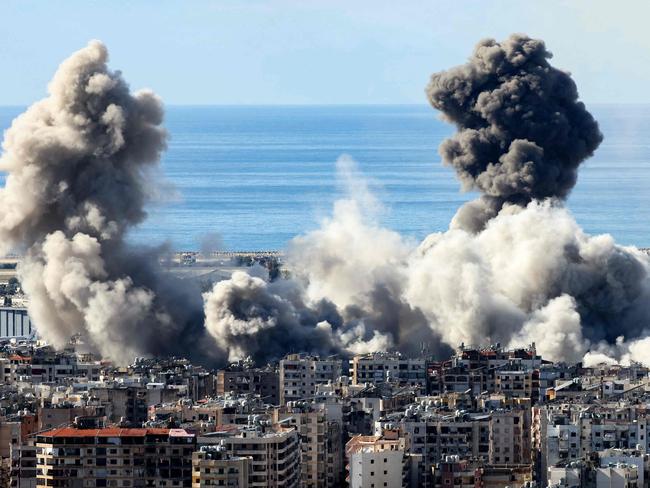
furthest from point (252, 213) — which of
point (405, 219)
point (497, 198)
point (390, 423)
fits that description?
point (390, 423)

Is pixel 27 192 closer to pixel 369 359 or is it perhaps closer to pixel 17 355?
pixel 17 355

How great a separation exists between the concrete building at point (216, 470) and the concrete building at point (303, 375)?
22534 millimetres

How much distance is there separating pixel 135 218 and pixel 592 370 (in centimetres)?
1542

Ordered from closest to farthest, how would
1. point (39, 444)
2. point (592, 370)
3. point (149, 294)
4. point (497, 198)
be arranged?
point (39, 444) → point (592, 370) → point (149, 294) → point (497, 198)

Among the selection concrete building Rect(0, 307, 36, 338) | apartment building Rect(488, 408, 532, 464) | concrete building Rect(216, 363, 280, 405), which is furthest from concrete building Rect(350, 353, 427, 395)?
concrete building Rect(0, 307, 36, 338)

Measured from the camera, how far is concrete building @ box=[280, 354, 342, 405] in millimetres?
76750

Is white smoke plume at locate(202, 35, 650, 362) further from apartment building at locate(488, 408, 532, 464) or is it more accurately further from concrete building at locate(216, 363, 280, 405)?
apartment building at locate(488, 408, 532, 464)

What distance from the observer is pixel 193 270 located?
108 meters

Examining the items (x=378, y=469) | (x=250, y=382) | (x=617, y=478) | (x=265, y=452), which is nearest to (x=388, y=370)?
(x=250, y=382)

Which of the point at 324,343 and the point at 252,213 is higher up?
the point at 252,213

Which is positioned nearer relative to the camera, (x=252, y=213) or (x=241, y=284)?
(x=241, y=284)

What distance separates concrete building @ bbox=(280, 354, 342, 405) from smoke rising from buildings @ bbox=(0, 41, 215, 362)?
5.68 metres

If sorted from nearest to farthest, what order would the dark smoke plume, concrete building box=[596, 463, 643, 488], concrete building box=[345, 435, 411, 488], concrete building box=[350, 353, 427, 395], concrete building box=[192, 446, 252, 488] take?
1. concrete building box=[192, 446, 252, 488]
2. concrete building box=[596, 463, 643, 488]
3. concrete building box=[345, 435, 411, 488]
4. concrete building box=[350, 353, 427, 395]
5. the dark smoke plume

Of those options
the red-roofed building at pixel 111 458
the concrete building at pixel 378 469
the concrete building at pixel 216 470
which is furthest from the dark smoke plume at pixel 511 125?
the concrete building at pixel 216 470
